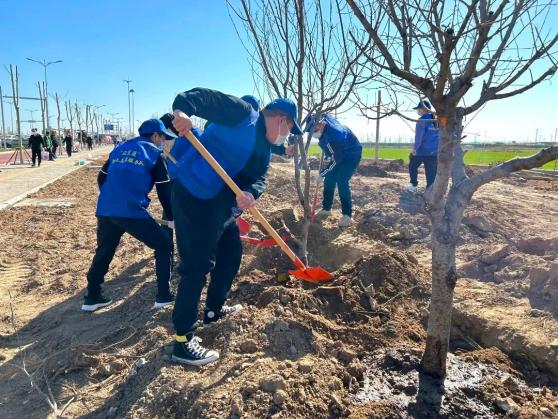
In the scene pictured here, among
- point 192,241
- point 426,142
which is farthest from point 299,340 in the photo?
point 426,142

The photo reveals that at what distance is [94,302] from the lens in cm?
413

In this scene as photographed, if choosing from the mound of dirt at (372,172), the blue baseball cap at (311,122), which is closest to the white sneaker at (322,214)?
the blue baseball cap at (311,122)

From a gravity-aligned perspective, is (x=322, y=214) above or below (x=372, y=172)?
below

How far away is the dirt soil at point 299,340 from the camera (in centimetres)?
249

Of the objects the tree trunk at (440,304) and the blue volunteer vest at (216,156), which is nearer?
the tree trunk at (440,304)

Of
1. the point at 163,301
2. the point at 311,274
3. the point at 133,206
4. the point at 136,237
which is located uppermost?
the point at 133,206

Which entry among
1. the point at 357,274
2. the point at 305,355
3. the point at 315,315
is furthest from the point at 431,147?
the point at 305,355

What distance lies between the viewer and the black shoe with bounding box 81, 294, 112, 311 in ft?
13.4

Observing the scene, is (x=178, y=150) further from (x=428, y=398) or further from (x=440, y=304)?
(x=428, y=398)

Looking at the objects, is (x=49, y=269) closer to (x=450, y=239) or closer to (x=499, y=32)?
(x=450, y=239)

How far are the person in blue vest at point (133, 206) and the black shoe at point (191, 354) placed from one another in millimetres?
1075

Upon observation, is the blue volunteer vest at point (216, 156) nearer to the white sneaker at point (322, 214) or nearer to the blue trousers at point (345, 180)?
the blue trousers at point (345, 180)

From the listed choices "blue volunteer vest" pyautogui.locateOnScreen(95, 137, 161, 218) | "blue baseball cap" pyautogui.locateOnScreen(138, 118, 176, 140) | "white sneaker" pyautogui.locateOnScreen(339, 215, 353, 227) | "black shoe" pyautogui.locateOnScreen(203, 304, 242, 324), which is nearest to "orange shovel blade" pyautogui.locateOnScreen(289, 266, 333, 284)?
"black shoe" pyautogui.locateOnScreen(203, 304, 242, 324)

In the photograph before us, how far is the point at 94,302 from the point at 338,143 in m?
3.58
